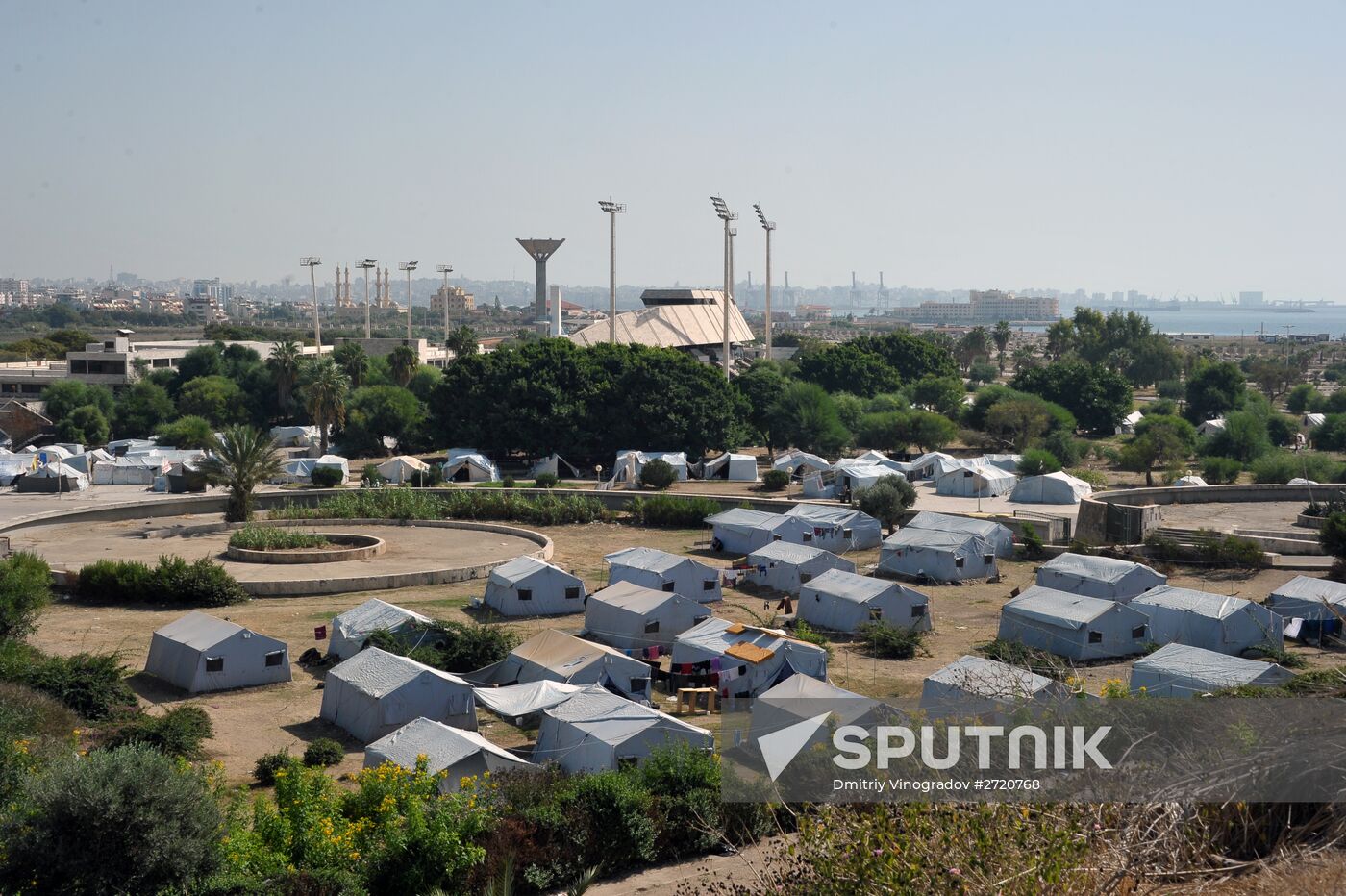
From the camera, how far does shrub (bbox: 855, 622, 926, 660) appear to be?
25062 mm

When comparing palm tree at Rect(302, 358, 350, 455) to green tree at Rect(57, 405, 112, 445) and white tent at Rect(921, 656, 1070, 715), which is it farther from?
white tent at Rect(921, 656, 1070, 715)

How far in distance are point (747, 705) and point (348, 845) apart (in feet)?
31.8

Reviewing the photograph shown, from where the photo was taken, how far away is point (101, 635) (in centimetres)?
2636

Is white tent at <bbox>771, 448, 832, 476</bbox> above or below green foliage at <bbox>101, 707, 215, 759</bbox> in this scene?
below

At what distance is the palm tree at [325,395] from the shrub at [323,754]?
41.8 meters

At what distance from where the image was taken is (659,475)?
158 feet

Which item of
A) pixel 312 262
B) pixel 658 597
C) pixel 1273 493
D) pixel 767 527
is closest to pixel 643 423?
pixel 767 527

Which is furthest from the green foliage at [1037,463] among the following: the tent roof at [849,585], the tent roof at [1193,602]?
the tent roof at [1193,602]

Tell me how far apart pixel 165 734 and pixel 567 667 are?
21.4 feet

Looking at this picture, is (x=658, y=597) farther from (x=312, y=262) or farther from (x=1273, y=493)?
(x=312, y=262)

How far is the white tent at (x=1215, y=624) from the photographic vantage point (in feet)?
80.4

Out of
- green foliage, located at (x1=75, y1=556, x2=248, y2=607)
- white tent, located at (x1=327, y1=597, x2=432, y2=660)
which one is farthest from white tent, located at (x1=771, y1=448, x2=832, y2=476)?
white tent, located at (x1=327, y1=597, x2=432, y2=660)

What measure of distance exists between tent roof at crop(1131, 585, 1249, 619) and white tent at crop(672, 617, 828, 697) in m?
7.45

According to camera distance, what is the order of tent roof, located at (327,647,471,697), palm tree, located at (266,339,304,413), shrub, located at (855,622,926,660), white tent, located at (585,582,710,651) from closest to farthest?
tent roof, located at (327,647,471,697)
shrub, located at (855,622,926,660)
white tent, located at (585,582,710,651)
palm tree, located at (266,339,304,413)
